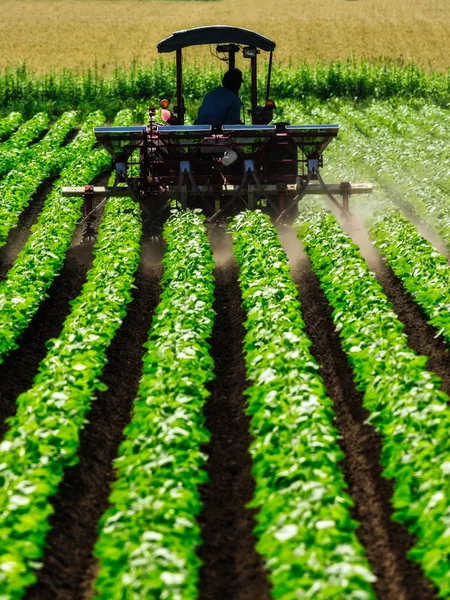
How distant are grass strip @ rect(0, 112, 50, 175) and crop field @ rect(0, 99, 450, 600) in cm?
737

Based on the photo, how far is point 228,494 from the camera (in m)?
7.88

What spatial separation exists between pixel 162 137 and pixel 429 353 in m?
6.59

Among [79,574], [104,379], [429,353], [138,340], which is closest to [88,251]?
[138,340]

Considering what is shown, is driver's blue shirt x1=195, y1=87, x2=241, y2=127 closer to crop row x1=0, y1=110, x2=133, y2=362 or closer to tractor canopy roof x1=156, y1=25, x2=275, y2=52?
tractor canopy roof x1=156, y1=25, x2=275, y2=52

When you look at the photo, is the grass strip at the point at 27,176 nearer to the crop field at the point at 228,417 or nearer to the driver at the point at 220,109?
the crop field at the point at 228,417

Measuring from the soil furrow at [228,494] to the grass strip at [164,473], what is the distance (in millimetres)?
197

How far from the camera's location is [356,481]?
26.2 ft

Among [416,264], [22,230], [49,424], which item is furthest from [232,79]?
[49,424]

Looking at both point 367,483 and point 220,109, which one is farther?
point 220,109

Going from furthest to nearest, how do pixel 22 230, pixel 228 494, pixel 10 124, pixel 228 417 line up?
pixel 10 124
pixel 22 230
pixel 228 417
pixel 228 494

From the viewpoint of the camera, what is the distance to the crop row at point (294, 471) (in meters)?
5.82

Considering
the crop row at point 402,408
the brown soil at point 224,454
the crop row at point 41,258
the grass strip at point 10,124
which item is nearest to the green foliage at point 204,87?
the grass strip at point 10,124

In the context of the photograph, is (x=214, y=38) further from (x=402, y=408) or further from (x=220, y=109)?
(x=402, y=408)

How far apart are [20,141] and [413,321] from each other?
16.5 metres
